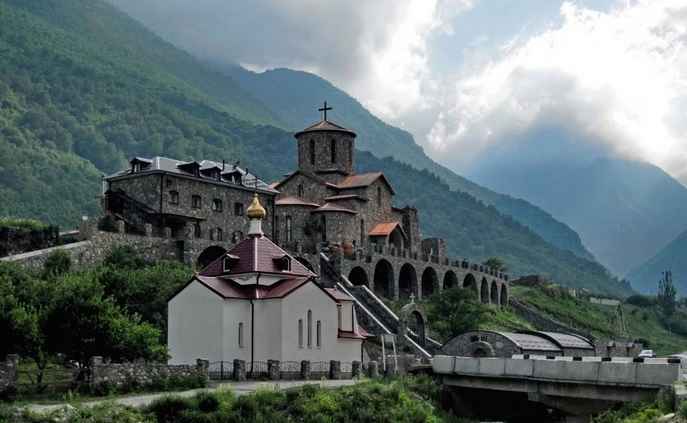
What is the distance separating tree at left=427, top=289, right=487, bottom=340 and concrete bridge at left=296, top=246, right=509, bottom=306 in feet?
16.5

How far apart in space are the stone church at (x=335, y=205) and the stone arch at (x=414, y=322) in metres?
8.96

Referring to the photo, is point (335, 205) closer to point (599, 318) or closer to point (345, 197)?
point (345, 197)

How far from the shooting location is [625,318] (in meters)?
110

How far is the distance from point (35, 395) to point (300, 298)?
1352cm

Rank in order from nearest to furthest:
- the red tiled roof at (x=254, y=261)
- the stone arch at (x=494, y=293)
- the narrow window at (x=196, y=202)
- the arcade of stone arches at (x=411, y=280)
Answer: the red tiled roof at (x=254, y=261), the narrow window at (x=196, y=202), the arcade of stone arches at (x=411, y=280), the stone arch at (x=494, y=293)

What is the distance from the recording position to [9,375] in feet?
94.3

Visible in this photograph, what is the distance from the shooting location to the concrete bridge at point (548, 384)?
25141mm

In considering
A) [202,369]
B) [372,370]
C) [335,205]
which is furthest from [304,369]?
[335,205]

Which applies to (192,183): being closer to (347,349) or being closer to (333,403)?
(347,349)

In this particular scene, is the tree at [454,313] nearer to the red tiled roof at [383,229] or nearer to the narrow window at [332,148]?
Result: the red tiled roof at [383,229]

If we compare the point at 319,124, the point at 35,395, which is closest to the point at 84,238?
the point at 35,395

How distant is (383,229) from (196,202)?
1636cm

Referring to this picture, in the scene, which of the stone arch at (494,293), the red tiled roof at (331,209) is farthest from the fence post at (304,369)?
the stone arch at (494,293)

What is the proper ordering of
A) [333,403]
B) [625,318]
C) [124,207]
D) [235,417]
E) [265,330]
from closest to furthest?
[235,417]
[333,403]
[265,330]
[124,207]
[625,318]
